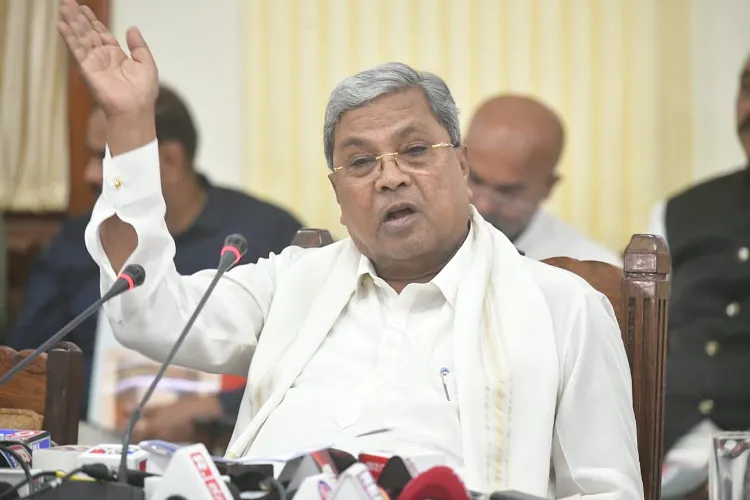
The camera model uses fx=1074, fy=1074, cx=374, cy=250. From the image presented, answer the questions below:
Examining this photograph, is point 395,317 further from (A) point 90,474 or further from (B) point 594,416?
(A) point 90,474

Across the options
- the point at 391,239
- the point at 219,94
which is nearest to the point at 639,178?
the point at 219,94

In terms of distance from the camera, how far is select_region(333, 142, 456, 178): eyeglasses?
201 cm

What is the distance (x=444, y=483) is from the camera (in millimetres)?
1197

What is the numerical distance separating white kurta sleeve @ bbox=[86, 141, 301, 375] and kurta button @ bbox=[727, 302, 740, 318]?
5.49 ft

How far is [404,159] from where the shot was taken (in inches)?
79.2

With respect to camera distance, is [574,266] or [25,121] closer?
[574,266]

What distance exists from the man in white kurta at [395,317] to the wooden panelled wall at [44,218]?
262 cm

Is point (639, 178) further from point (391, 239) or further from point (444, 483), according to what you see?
point (444, 483)

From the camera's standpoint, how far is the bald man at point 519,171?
3621mm

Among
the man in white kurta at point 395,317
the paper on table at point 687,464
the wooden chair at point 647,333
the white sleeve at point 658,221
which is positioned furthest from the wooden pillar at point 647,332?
the white sleeve at point 658,221

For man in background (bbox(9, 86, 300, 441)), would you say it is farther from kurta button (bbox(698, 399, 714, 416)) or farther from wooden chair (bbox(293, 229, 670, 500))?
wooden chair (bbox(293, 229, 670, 500))

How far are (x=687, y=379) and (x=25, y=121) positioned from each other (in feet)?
9.81

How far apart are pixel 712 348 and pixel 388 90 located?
67.7 inches

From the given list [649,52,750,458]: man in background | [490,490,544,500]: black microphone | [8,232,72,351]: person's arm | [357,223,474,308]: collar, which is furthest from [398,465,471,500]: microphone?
[8,232,72,351]: person's arm
